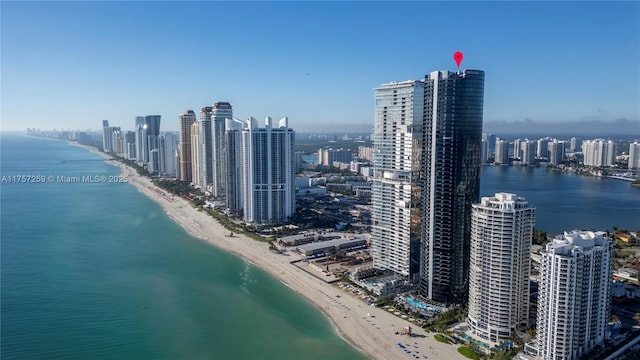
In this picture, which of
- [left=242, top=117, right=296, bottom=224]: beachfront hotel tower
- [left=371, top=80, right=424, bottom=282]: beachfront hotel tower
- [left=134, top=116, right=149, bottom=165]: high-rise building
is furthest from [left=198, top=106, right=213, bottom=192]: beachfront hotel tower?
[left=134, top=116, right=149, bottom=165]: high-rise building

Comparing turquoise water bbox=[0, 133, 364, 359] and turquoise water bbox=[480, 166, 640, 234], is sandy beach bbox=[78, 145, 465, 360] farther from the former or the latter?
turquoise water bbox=[480, 166, 640, 234]

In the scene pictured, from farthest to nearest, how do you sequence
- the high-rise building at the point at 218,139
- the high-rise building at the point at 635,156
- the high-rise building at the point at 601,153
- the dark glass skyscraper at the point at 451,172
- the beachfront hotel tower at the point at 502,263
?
the high-rise building at the point at 601,153 < the high-rise building at the point at 635,156 < the high-rise building at the point at 218,139 < the dark glass skyscraper at the point at 451,172 < the beachfront hotel tower at the point at 502,263

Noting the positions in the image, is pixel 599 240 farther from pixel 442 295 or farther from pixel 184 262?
pixel 184 262

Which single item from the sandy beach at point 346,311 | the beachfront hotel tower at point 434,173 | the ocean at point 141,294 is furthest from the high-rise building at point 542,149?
the beachfront hotel tower at point 434,173

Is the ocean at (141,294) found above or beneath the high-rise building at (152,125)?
beneath

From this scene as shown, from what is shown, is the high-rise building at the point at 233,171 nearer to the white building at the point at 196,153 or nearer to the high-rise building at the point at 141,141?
the white building at the point at 196,153

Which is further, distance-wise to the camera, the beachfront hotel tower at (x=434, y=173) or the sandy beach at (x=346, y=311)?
the beachfront hotel tower at (x=434, y=173)
